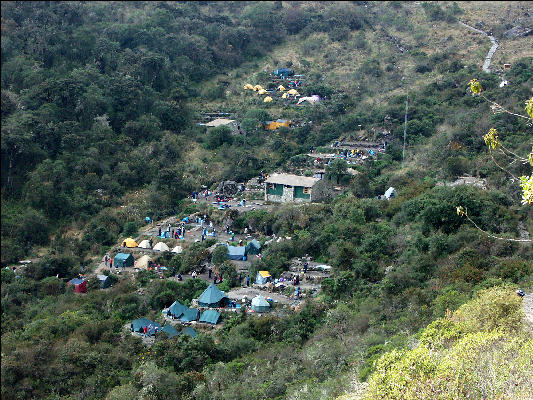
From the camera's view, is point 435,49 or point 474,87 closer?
point 474,87

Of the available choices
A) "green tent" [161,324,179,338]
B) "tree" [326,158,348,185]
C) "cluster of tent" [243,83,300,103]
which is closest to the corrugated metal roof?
"tree" [326,158,348,185]

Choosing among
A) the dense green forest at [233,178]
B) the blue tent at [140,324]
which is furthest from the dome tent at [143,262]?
the blue tent at [140,324]

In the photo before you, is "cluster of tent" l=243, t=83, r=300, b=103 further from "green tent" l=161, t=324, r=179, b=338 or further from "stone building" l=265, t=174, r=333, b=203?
"green tent" l=161, t=324, r=179, b=338

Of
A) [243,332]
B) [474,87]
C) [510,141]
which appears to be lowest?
[243,332]

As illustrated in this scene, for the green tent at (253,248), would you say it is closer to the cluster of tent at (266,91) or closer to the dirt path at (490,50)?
the cluster of tent at (266,91)

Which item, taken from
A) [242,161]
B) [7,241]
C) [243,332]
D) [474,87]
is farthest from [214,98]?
[474,87]

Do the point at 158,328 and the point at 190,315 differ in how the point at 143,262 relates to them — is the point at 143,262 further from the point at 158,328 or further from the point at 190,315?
the point at 158,328

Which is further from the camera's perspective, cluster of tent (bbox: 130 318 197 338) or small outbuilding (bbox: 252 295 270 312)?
small outbuilding (bbox: 252 295 270 312)

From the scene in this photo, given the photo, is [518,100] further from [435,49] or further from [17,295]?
[17,295]
